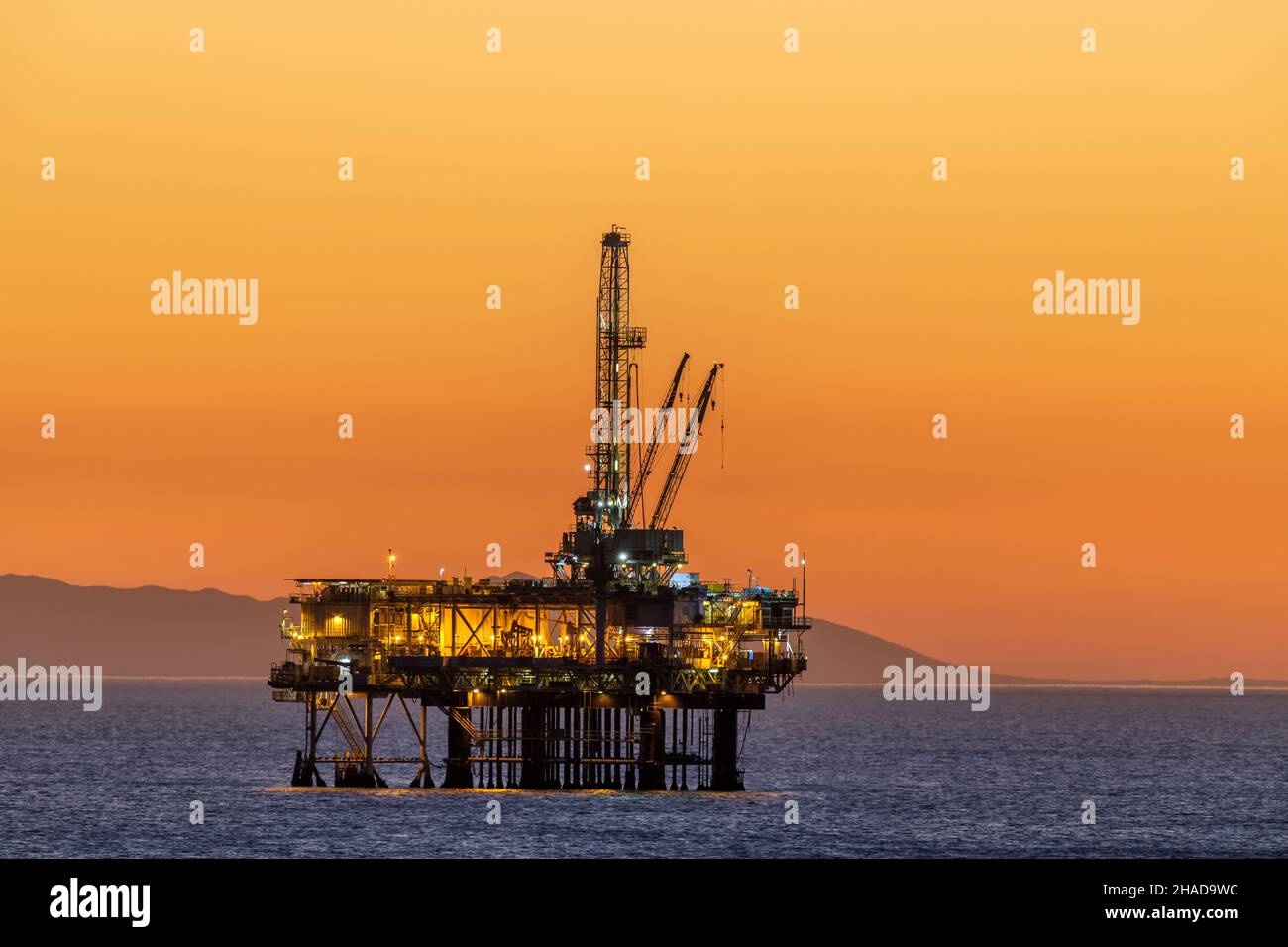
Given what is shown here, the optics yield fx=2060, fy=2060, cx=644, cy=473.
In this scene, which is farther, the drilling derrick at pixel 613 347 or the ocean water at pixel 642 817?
the drilling derrick at pixel 613 347

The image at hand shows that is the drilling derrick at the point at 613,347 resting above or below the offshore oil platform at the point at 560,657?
above

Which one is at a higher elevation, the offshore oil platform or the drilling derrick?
the drilling derrick

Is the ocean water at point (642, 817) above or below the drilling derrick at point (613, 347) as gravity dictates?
below

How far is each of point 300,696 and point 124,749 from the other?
8068 centimetres

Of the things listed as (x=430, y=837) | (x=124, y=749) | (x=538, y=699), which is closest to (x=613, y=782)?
(x=538, y=699)

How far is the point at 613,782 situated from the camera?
11800cm

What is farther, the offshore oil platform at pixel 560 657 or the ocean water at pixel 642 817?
the offshore oil platform at pixel 560 657

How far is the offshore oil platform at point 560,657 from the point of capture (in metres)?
112

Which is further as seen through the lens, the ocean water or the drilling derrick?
the drilling derrick

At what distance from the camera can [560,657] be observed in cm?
11312

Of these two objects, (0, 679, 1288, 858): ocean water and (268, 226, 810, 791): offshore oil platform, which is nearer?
(0, 679, 1288, 858): ocean water

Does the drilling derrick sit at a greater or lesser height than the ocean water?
greater

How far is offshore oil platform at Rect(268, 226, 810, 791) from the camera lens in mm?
111500
